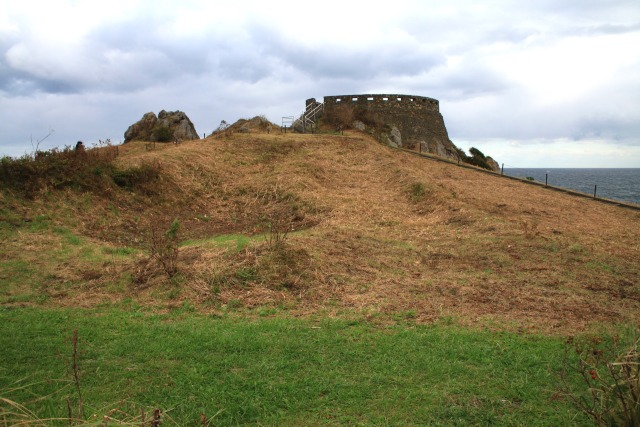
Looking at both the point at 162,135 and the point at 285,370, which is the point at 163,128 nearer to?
the point at 162,135

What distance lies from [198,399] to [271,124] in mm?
27365

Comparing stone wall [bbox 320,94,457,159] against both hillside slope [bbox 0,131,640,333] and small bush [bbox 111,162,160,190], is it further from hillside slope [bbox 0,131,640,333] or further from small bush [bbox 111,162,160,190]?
small bush [bbox 111,162,160,190]

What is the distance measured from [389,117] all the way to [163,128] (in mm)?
15405

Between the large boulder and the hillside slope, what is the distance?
9907mm

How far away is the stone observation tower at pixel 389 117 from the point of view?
108 ft

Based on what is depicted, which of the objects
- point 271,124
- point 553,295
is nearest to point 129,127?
point 271,124

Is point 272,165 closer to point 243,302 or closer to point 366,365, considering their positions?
point 243,302

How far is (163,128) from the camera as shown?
2988 cm

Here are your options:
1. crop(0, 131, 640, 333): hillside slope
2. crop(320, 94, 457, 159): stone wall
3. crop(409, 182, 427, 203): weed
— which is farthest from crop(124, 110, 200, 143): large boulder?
crop(409, 182, 427, 203): weed

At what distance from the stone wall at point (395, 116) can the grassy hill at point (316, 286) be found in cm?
1592

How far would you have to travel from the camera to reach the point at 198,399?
4801 mm

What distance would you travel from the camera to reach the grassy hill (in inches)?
199

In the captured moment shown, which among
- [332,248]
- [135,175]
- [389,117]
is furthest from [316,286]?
[389,117]

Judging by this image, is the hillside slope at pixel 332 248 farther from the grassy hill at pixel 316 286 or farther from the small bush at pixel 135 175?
the small bush at pixel 135 175
